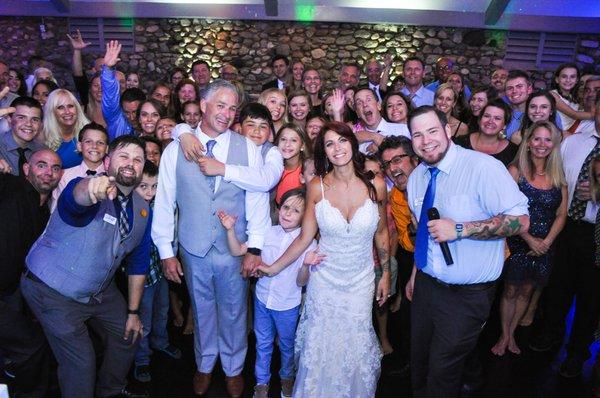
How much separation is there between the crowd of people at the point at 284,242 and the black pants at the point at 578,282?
0.01 metres

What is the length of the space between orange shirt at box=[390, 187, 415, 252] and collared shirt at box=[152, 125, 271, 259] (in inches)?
33.7

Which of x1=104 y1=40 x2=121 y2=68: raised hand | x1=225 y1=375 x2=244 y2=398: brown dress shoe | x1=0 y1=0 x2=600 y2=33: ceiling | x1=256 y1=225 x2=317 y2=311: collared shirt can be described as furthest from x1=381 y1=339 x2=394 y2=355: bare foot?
x1=0 y1=0 x2=600 y2=33: ceiling

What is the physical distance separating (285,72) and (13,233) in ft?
12.1

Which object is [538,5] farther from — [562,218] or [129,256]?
[129,256]

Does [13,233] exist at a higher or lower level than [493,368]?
higher

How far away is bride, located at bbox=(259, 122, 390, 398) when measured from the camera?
2.43 meters

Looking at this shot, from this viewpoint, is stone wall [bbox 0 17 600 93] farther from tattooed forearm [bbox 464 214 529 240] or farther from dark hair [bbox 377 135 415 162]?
tattooed forearm [bbox 464 214 529 240]

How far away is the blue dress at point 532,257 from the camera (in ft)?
10.00

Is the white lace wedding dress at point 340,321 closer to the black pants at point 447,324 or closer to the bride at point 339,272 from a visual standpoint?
the bride at point 339,272

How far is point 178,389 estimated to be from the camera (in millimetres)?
2848

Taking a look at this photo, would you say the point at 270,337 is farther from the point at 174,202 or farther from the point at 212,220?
the point at 174,202

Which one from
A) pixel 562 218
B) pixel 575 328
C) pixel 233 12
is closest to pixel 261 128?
pixel 562 218

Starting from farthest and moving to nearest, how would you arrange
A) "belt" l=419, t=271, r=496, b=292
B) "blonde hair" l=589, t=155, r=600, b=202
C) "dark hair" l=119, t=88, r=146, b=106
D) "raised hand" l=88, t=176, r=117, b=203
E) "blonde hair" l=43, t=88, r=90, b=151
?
"dark hair" l=119, t=88, r=146, b=106, "blonde hair" l=43, t=88, r=90, b=151, "blonde hair" l=589, t=155, r=600, b=202, "belt" l=419, t=271, r=496, b=292, "raised hand" l=88, t=176, r=117, b=203

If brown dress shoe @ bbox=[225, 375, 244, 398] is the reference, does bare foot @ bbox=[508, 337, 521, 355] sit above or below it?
above
